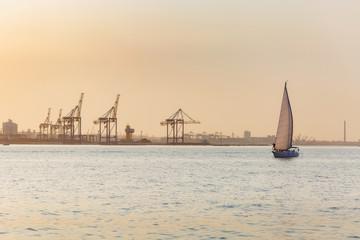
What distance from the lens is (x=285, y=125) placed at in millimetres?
128625

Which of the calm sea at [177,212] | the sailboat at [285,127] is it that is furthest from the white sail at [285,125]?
the calm sea at [177,212]

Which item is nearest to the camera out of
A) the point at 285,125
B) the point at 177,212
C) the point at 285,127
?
the point at 177,212

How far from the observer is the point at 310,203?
4631 cm

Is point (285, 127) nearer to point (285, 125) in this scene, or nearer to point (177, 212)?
point (285, 125)

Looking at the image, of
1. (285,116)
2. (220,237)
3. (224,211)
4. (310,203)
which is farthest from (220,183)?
(285,116)

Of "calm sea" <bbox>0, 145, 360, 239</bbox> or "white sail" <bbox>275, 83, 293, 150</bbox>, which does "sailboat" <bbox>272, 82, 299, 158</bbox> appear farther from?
"calm sea" <bbox>0, 145, 360, 239</bbox>

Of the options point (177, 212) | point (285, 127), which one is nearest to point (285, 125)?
point (285, 127)

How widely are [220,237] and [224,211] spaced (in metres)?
10.00

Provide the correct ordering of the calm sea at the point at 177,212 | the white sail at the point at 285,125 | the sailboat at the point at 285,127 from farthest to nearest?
the sailboat at the point at 285,127, the white sail at the point at 285,125, the calm sea at the point at 177,212

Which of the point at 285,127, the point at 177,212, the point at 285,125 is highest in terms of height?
the point at 285,125

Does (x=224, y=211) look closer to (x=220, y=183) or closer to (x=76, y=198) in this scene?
(x=76, y=198)

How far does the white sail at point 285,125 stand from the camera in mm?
126750

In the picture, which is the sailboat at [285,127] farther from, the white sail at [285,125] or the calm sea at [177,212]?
the calm sea at [177,212]

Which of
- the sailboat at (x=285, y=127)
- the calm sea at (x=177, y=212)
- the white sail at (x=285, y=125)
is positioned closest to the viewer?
the calm sea at (x=177, y=212)
